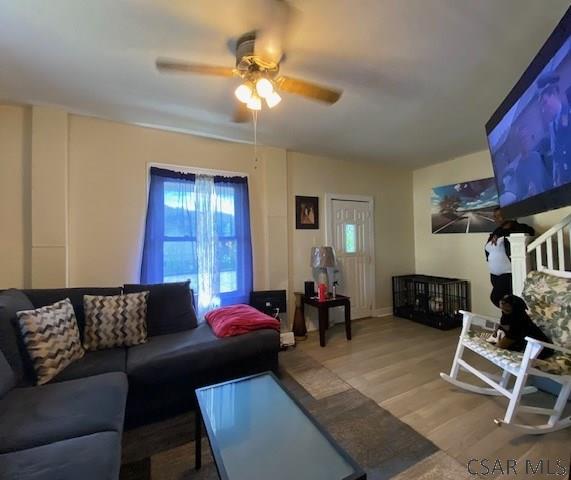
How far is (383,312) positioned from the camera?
165 inches

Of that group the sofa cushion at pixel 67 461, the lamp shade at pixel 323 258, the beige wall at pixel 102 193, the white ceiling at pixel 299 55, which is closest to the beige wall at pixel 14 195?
the beige wall at pixel 102 193

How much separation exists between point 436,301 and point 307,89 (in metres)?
3.37

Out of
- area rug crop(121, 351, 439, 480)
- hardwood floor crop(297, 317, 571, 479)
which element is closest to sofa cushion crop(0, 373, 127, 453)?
area rug crop(121, 351, 439, 480)

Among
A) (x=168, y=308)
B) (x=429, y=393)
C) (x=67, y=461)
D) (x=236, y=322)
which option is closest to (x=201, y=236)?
(x=168, y=308)

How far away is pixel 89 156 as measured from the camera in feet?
8.36

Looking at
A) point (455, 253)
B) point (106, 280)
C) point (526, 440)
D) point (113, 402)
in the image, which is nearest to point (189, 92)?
point (106, 280)

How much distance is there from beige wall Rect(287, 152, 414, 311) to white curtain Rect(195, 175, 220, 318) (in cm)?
99

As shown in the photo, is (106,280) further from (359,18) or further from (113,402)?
(359,18)

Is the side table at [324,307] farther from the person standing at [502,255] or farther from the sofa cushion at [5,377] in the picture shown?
the sofa cushion at [5,377]

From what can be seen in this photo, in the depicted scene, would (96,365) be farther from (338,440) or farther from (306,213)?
(306,213)

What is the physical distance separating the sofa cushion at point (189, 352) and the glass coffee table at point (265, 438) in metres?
0.45

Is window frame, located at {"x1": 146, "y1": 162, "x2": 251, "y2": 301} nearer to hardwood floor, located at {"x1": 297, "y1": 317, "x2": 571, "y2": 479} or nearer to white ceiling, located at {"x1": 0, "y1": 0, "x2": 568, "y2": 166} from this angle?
white ceiling, located at {"x1": 0, "y1": 0, "x2": 568, "y2": 166}

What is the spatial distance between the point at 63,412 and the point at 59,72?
2060 mm

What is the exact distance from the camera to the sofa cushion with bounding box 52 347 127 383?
1.63 meters
